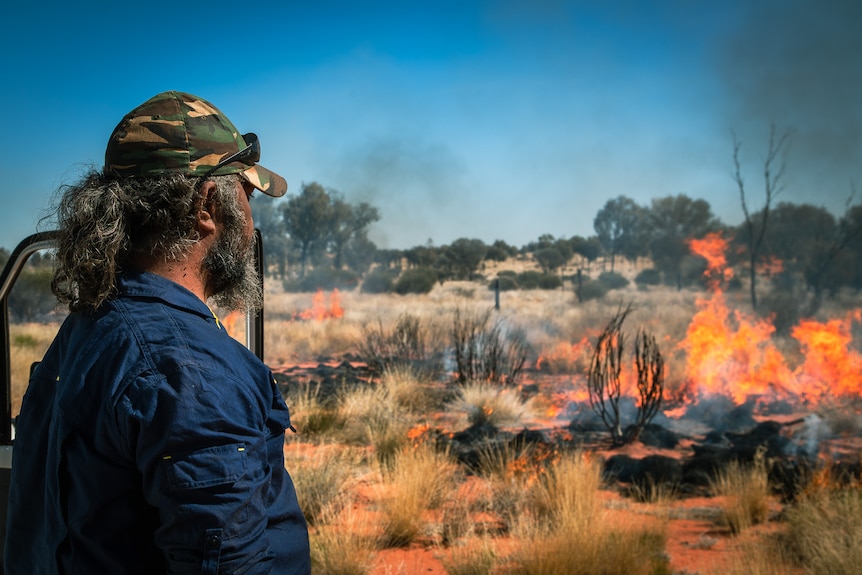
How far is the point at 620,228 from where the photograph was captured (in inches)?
1119

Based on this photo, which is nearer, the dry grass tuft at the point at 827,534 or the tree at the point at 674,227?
the dry grass tuft at the point at 827,534

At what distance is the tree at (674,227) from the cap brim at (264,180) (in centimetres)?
2370

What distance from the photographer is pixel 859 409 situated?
413 inches

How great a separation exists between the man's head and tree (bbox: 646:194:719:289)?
78.5ft

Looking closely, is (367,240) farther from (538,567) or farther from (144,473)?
(144,473)

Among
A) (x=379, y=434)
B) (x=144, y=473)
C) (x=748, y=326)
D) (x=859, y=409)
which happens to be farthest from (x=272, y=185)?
(x=748, y=326)

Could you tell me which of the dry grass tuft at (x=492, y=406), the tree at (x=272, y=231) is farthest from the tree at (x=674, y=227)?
the tree at (x=272, y=231)

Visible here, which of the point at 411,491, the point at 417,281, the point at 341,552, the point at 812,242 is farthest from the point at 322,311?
the point at 341,552

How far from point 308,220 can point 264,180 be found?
107 ft

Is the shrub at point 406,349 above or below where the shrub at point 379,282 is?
below

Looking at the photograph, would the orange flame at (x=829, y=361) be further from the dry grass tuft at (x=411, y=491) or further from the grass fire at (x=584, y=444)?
the dry grass tuft at (x=411, y=491)

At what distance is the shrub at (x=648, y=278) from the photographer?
24.6m

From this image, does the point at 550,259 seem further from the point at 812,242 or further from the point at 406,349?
the point at 406,349

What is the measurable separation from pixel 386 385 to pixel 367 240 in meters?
21.9
